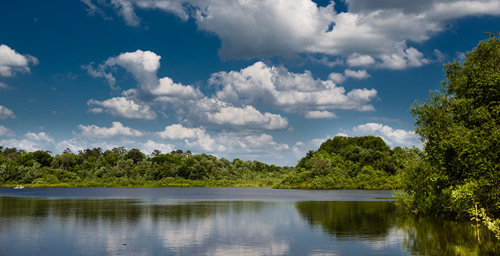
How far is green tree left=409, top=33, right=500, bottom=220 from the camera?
86.0 ft

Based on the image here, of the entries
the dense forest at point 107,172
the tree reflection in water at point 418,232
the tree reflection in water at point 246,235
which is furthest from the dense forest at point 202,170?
the tree reflection in water at point 246,235

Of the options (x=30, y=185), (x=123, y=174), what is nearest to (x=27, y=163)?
(x=30, y=185)

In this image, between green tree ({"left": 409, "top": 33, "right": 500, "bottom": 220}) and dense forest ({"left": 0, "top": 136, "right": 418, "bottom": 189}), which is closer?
green tree ({"left": 409, "top": 33, "right": 500, "bottom": 220})

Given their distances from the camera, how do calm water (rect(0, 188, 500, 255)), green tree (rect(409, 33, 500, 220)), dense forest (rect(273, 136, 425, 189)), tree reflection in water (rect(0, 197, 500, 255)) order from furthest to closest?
dense forest (rect(273, 136, 425, 189)), green tree (rect(409, 33, 500, 220)), tree reflection in water (rect(0, 197, 500, 255)), calm water (rect(0, 188, 500, 255))

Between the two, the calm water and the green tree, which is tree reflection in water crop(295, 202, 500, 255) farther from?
the green tree

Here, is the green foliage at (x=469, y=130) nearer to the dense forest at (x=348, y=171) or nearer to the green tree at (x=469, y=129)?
the green tree at (x=469, y=129)

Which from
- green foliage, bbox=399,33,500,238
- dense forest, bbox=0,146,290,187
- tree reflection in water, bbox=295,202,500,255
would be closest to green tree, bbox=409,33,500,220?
green foliage, bbox=399,33,500,238

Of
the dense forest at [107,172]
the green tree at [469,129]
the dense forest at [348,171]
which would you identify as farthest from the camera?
the dense forest at [107,172]

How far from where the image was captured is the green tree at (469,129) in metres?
26.2

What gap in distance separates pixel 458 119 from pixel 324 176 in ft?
354

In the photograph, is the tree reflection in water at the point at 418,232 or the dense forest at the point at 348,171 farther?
the dense forest at the point at 348,171

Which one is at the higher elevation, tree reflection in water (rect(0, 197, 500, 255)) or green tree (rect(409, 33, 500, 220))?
green tree (rect(409, 33, 500, 220))

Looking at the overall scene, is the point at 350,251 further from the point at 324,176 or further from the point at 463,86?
the point at 324,176

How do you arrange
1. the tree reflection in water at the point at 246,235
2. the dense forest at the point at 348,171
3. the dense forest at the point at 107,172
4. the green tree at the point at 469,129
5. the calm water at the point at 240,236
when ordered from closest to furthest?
the calm water at the point at 240,236 → the tree reflection in water at the point at 246,235 → the green tree at the point at 469,129 → the dense forest at the point at 348,171 → the dense forest at the point at 107,172
